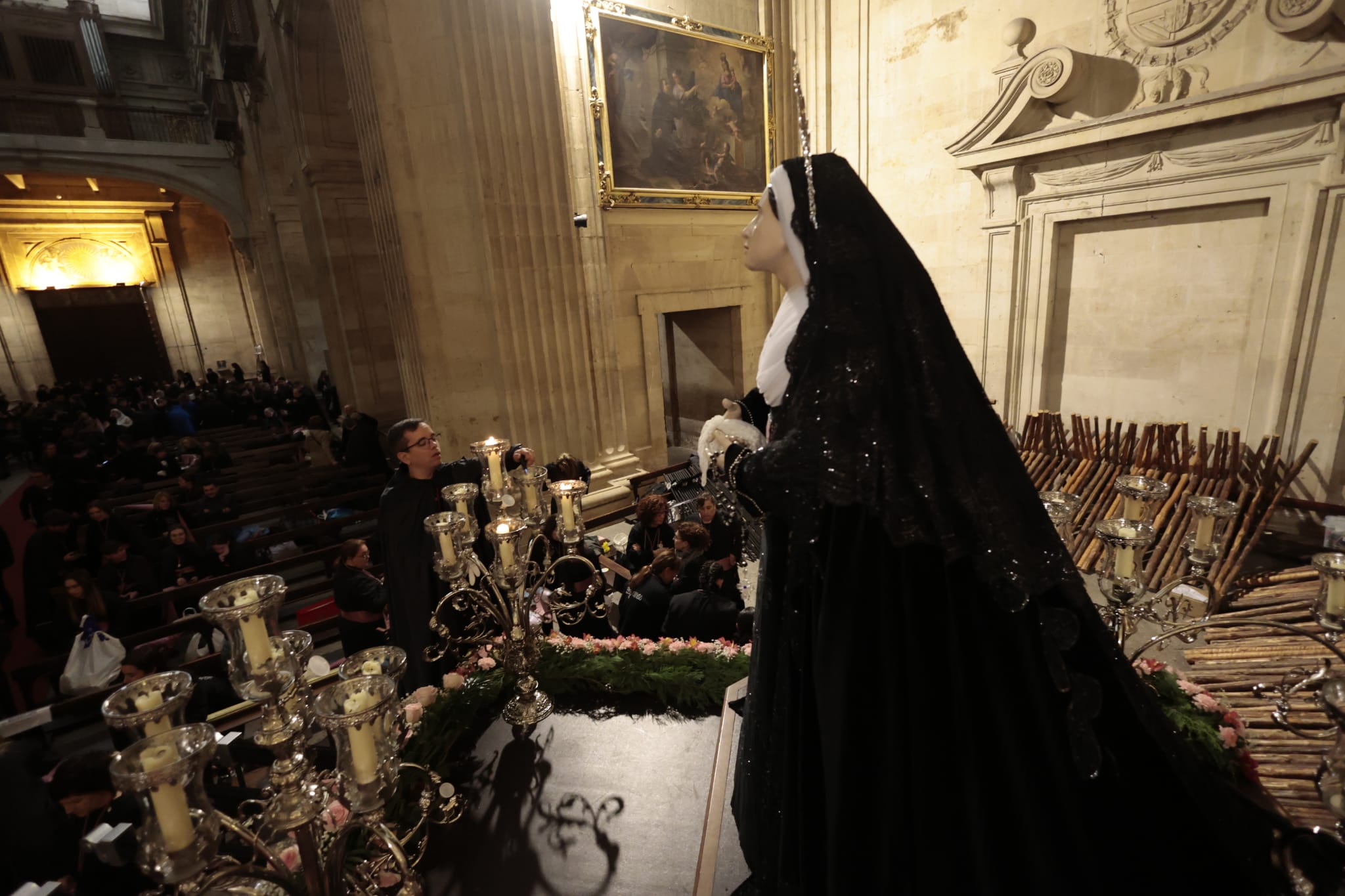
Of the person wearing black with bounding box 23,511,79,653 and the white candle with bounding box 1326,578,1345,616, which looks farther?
the person wearing black with bounding box 23,511,79,653

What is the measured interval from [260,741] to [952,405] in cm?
170

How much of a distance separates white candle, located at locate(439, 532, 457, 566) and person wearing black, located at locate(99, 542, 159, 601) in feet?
13.9

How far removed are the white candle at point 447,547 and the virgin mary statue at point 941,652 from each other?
1.25 meters

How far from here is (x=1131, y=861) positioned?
131 centimetres

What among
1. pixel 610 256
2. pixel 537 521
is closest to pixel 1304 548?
pixel 537 521

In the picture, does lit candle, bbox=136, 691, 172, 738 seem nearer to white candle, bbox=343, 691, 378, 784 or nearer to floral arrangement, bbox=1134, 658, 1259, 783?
white candle, bbox=343, 691, 378, 784

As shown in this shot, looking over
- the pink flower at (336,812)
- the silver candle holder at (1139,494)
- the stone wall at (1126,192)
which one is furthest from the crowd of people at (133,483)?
the stone wall at (1126,192)

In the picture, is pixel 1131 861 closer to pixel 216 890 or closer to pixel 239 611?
pixel 216 890

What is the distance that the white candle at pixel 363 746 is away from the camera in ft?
3.85

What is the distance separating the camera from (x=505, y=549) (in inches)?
88.0

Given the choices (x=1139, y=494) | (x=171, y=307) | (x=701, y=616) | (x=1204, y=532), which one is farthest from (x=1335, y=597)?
(x=171, y=307)

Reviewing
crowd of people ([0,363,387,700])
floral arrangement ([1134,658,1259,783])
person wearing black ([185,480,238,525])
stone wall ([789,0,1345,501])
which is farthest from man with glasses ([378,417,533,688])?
stone wall ([789,0,1345,501])

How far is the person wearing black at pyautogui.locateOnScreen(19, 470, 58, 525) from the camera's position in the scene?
6.24m

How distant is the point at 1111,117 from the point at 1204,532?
5.19m
